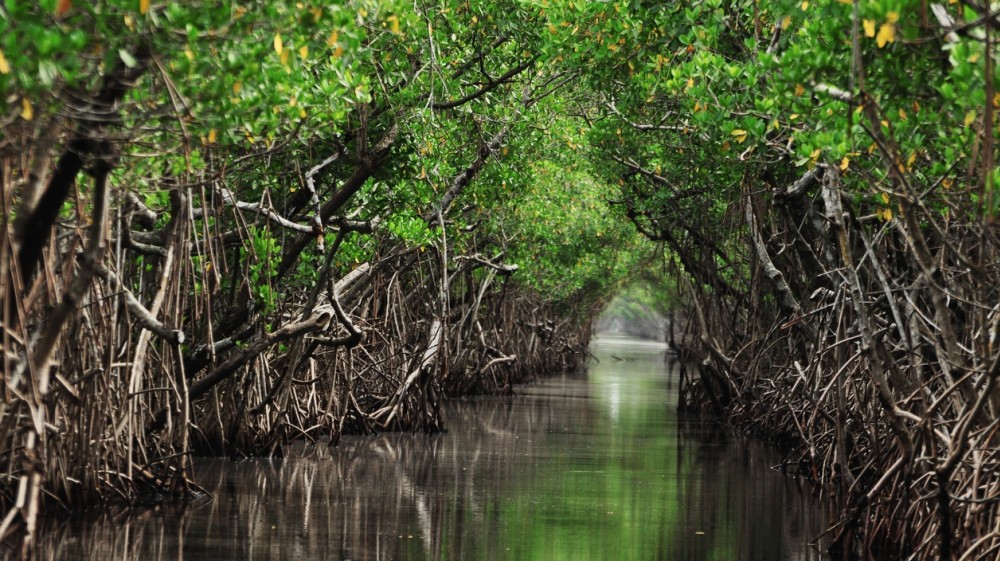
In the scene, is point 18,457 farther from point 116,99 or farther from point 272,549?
point 116,99

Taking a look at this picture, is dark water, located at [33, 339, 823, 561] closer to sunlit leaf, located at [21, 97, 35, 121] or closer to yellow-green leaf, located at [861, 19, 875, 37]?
sunlit leaf, located at [21, 97, 35, 121]

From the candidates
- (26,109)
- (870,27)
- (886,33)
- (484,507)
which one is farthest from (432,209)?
(26,109)

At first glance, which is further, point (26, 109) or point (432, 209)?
point (432, 209)

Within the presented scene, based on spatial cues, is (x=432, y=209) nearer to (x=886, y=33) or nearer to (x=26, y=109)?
(x=886, y=33)

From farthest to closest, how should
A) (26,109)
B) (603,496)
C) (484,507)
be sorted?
(603,496), (484,507), (26,109)

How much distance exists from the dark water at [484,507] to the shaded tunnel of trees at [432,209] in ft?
1.44

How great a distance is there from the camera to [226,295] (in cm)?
1088

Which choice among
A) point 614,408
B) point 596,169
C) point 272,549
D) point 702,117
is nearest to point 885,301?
point 702,117

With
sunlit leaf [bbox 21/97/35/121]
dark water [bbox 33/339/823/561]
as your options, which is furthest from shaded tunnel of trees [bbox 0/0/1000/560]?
dark water [bbox 33/339/823/561]

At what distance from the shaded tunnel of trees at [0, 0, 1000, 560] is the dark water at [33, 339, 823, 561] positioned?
0.44 m

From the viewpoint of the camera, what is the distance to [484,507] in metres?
9.42

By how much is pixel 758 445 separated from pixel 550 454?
2.93 m

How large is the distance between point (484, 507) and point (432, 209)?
4.34 metres

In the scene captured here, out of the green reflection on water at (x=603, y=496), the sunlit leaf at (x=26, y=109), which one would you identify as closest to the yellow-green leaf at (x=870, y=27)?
the sunlit leaf at (x=26, y=109)
